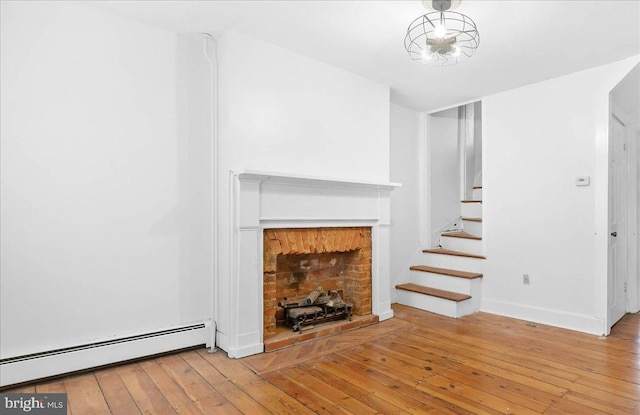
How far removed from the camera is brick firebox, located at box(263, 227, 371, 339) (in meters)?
2.98

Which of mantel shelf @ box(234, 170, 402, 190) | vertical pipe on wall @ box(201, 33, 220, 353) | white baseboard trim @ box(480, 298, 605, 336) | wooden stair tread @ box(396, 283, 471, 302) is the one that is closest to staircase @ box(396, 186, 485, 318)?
wooden stair tread @ box(396, 283, 471, 302)

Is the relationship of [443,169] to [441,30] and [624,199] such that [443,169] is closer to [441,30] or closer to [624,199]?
[624,199]

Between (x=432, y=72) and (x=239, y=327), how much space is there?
2.88m

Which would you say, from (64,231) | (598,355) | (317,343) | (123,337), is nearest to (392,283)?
(317,343)

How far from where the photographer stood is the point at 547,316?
359 centimetres

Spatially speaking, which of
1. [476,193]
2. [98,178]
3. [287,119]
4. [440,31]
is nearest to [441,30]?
[440,31]

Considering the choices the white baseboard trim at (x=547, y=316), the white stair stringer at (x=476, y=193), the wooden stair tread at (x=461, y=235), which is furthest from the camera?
the white stair stringer at (x=476, y=193)

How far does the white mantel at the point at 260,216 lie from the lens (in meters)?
2.73

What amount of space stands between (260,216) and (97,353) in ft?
4.69

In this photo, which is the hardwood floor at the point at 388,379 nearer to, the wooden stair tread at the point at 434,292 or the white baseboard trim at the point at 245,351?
the white baseboard trim at the point at 245,351

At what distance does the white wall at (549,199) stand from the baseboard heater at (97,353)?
315cm

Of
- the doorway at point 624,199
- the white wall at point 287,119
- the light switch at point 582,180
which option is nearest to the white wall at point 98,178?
the white wall at point 287,119

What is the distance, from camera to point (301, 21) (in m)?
2.62

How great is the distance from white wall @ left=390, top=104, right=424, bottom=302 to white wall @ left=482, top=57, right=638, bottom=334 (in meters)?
0.90
